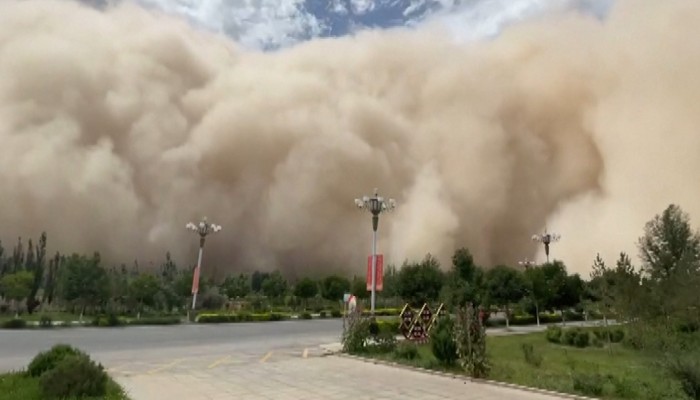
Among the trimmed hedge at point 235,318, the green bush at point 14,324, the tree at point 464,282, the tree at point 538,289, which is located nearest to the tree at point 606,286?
the tree at point 464,282

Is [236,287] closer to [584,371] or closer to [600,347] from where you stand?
[600,347]

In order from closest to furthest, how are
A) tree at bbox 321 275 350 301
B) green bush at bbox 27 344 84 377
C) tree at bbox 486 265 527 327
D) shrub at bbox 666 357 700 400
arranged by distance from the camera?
1. shrub at bbox 666 357 700 400
2. green bush at bbox 27 344 84 377
3. tree at bbox 486 265 527 327
4. tree at bbox 321 275 350 301

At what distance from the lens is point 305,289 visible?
60688 millimetres

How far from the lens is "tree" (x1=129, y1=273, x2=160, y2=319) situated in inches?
1879

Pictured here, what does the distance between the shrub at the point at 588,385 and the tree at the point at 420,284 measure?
867 inches

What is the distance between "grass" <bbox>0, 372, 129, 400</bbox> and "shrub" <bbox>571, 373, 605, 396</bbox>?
7.90 m

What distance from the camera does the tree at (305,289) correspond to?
60.6m

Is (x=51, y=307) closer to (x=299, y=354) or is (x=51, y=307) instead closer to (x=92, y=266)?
(x=92, y=266)

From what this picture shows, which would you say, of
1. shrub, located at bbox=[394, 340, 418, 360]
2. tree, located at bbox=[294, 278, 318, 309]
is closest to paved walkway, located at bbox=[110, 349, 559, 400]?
shrub, located at bbox=[394, 340, 418, 360]

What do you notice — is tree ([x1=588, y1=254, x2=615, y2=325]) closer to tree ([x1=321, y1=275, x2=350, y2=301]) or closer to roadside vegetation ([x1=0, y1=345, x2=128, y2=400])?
roadside vegetation ([x1=0, y1=345, x2=128, y2=400])

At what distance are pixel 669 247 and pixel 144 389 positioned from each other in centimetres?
3952

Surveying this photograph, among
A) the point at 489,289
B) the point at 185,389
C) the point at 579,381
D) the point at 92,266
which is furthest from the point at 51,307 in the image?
the point at 579,381

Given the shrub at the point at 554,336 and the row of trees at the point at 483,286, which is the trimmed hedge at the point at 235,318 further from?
the shrub at the point at 554,336

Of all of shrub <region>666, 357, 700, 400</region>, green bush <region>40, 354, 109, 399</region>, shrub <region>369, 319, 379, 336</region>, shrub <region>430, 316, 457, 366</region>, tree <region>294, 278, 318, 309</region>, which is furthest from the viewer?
tree <region>294, 278, 318, 309</region>
